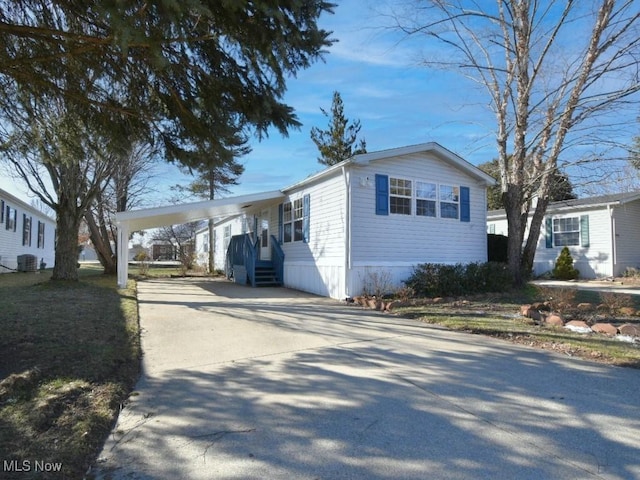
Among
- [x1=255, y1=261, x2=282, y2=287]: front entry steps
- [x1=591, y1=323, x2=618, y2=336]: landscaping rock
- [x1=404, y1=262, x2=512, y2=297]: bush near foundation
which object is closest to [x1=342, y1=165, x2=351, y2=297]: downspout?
[x1=404, y1=262, x2=512, y2=297]: bush near foundation

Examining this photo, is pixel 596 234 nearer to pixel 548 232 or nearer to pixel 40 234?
pixel 548 232

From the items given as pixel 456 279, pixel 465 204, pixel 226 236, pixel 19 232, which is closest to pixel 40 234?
pixel 19 232

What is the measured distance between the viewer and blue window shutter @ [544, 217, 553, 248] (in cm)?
1970

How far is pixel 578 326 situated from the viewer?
7062 mm

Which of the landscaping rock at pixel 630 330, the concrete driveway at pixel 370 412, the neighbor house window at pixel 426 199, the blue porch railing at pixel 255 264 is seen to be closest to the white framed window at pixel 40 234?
the blue porch railing at pixel 255 264

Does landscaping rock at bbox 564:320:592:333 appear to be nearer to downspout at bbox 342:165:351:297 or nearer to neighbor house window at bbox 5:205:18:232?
downspout at bbox 342:165:351:297

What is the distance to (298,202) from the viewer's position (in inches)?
570

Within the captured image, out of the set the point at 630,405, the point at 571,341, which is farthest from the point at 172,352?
the point at 571,341

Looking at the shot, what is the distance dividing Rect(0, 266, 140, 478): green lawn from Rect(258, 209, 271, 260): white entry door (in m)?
9.07

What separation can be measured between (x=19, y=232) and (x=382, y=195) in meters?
20.9

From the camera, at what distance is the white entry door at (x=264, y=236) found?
17.2 metres

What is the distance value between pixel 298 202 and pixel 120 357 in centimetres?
981

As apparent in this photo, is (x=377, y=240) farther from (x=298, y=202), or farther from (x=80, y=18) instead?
(x=80, y=18)

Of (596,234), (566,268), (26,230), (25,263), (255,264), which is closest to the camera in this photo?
(255,264)
